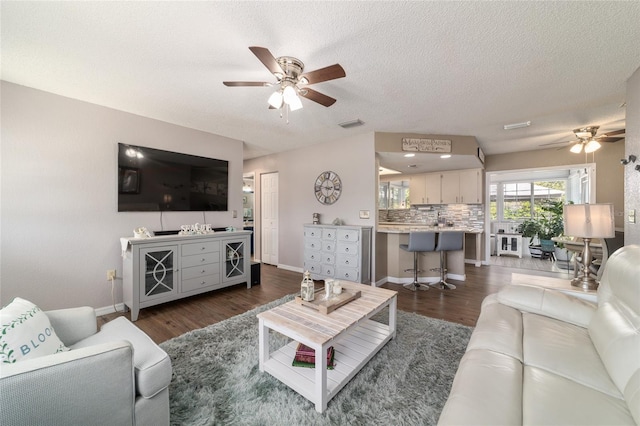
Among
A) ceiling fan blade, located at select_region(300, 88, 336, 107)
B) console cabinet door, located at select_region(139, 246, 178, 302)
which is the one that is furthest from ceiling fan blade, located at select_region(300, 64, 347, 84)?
console cabinet door, located at select_region(139, 246, 178, 302)

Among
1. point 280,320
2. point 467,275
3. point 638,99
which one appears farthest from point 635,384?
point 467,275

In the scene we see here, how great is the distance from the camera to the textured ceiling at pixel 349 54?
5.01 ft

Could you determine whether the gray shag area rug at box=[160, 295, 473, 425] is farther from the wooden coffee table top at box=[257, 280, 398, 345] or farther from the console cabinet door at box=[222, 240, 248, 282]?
the console cabinet door at box=[222, 240, 248, 282]

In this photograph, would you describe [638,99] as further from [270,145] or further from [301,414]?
[270,145]

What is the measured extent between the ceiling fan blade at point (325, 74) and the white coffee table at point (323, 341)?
175cm

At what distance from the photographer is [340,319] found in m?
1.70

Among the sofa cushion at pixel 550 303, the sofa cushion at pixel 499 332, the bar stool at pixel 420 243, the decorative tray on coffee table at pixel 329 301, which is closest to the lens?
the sofa cushion at pixel 499 332

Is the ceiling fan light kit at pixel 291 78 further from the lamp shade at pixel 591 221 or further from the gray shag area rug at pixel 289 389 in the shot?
the lamp shade at pixel 591 221

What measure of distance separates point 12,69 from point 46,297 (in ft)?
7.25

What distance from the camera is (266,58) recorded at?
1.61 m

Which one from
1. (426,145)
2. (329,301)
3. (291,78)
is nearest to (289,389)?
(329,301)

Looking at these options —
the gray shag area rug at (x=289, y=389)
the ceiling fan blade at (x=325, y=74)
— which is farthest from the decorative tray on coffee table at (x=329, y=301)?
the ceiling fan blade at (x=325, y=74)

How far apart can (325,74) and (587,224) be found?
236 centimetres

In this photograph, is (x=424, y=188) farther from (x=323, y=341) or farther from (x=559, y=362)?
(x=323, y=341)
